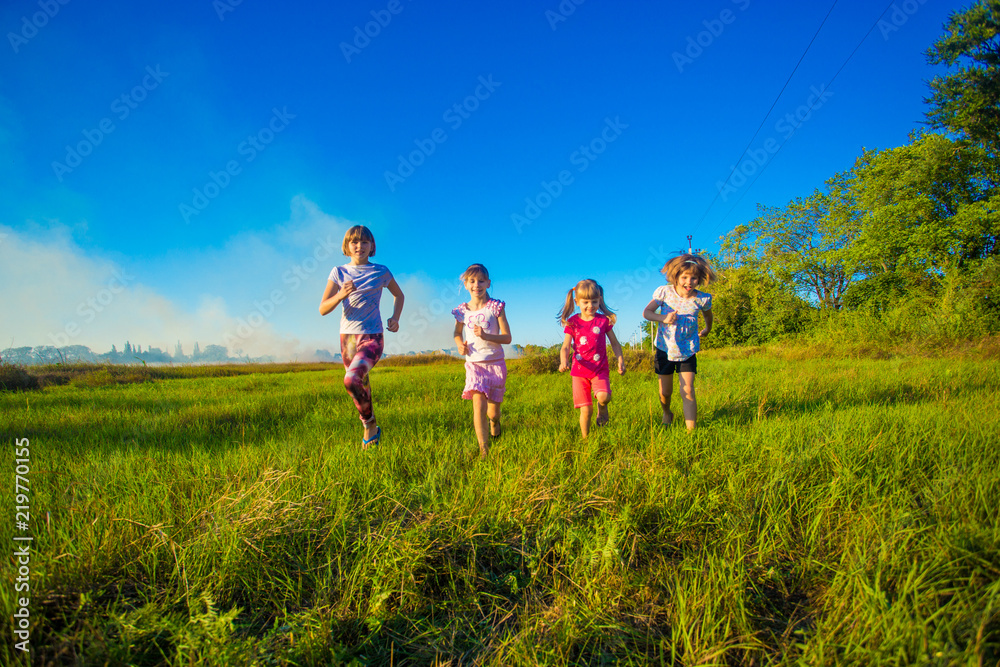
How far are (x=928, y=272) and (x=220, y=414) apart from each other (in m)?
32.1

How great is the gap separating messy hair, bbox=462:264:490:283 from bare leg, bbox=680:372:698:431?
253 centimetres

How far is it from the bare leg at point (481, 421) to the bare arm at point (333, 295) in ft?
5.38

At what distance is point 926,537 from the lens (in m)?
1.89

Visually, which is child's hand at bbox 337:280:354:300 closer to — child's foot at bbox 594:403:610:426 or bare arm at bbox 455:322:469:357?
bare arm at bbox 455:322:469:357

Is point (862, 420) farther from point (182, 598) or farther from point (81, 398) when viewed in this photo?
point (81, 398)

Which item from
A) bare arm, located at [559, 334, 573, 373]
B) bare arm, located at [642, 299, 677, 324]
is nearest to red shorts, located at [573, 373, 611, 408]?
bare arm, located at [559, 334, 573, 373]

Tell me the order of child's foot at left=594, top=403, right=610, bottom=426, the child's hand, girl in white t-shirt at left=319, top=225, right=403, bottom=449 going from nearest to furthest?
the child's hand
girl in white t-shirt at left=319, top=225, right=403, bottom=449
child's foot at left=594, top=403, right=610, bottom=426

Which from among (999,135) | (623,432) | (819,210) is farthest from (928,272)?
(623,432)

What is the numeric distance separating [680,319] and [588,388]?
4.89ft

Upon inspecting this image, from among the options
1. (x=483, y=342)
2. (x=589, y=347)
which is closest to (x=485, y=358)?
(x=483, y=342)

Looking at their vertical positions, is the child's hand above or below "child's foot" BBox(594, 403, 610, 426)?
above

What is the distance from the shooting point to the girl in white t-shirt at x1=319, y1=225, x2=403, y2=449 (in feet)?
14.0

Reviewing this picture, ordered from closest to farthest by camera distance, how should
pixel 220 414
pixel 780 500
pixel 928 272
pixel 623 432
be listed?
pixel 780 500 → pixel 623 432 → pixel 220 414 → pixel 928 272

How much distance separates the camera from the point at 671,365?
4965 millimetres
